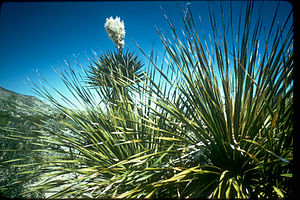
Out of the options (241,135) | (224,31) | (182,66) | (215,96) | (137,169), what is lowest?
(137,169)

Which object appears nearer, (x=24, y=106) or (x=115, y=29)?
(x=24, y=106)

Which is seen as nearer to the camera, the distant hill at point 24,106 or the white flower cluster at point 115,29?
the distant hill at point 24,106

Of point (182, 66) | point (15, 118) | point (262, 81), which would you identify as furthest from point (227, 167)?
point (15, 118)

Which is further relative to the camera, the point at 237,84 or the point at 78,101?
the point at 78,101

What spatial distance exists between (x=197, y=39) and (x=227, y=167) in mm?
564

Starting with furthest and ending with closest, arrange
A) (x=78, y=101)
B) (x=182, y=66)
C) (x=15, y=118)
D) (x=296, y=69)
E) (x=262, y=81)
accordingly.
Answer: (x=15, y=118) < (x=78, y=101) < (x=182, y=66) < (x=262, y=81) < (x=296, y=69)

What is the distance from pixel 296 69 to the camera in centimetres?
44

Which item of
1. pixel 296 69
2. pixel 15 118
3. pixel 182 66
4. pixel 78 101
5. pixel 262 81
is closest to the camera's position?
pixel 296 69

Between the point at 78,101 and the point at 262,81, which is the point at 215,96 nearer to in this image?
the point at 262,81

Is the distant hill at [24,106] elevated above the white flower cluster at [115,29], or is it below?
below

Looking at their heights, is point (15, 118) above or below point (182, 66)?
below

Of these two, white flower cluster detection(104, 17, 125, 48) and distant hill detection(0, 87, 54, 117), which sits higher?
white flower cluster detection(104, 17, 125, 48)

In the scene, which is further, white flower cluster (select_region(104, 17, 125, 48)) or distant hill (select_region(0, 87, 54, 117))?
white flower cluster (select_region(104, 17, 125, 48))

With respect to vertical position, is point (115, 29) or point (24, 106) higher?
point (115, 29)
